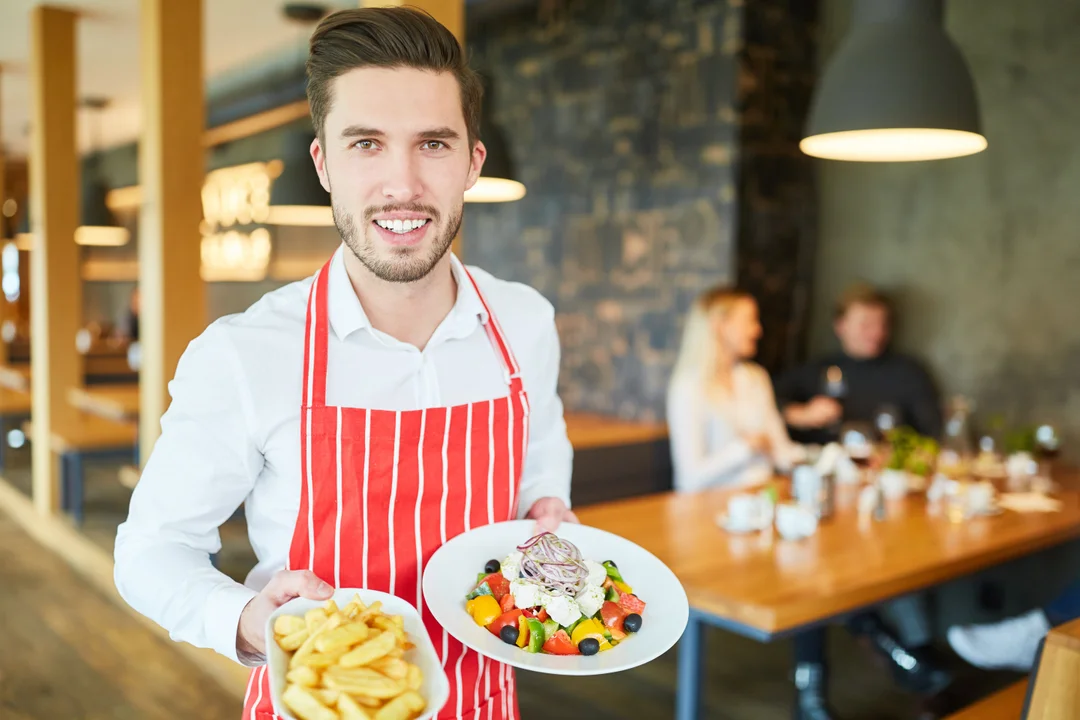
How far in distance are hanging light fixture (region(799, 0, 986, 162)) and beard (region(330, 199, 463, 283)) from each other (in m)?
1.54

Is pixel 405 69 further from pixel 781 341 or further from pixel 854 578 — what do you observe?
pixel 781 341

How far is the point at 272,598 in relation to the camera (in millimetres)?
978

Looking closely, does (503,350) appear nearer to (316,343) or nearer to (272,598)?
(316,343)

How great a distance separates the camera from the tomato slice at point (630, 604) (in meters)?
1.14

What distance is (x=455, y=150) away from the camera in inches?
42.6

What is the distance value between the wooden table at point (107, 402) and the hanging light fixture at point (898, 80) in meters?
3.59

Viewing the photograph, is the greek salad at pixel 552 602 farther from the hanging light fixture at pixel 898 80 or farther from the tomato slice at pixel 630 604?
the hanging light fixture at pixel 898 80

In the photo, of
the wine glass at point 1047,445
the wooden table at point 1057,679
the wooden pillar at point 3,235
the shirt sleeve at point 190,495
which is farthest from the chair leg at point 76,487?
the wine glass at point 1047,445

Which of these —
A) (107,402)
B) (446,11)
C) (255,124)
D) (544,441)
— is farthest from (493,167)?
(255,124)

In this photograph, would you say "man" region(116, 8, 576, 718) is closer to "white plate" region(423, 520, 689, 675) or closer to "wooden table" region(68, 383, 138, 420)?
"white plate" region(423, 520, 689, 675)

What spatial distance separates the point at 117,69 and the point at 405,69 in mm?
5685

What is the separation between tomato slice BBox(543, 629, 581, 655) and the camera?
3.51 ft

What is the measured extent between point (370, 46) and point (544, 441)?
0.64m

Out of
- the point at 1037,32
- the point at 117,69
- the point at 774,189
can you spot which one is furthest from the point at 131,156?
the point at 1037,32
